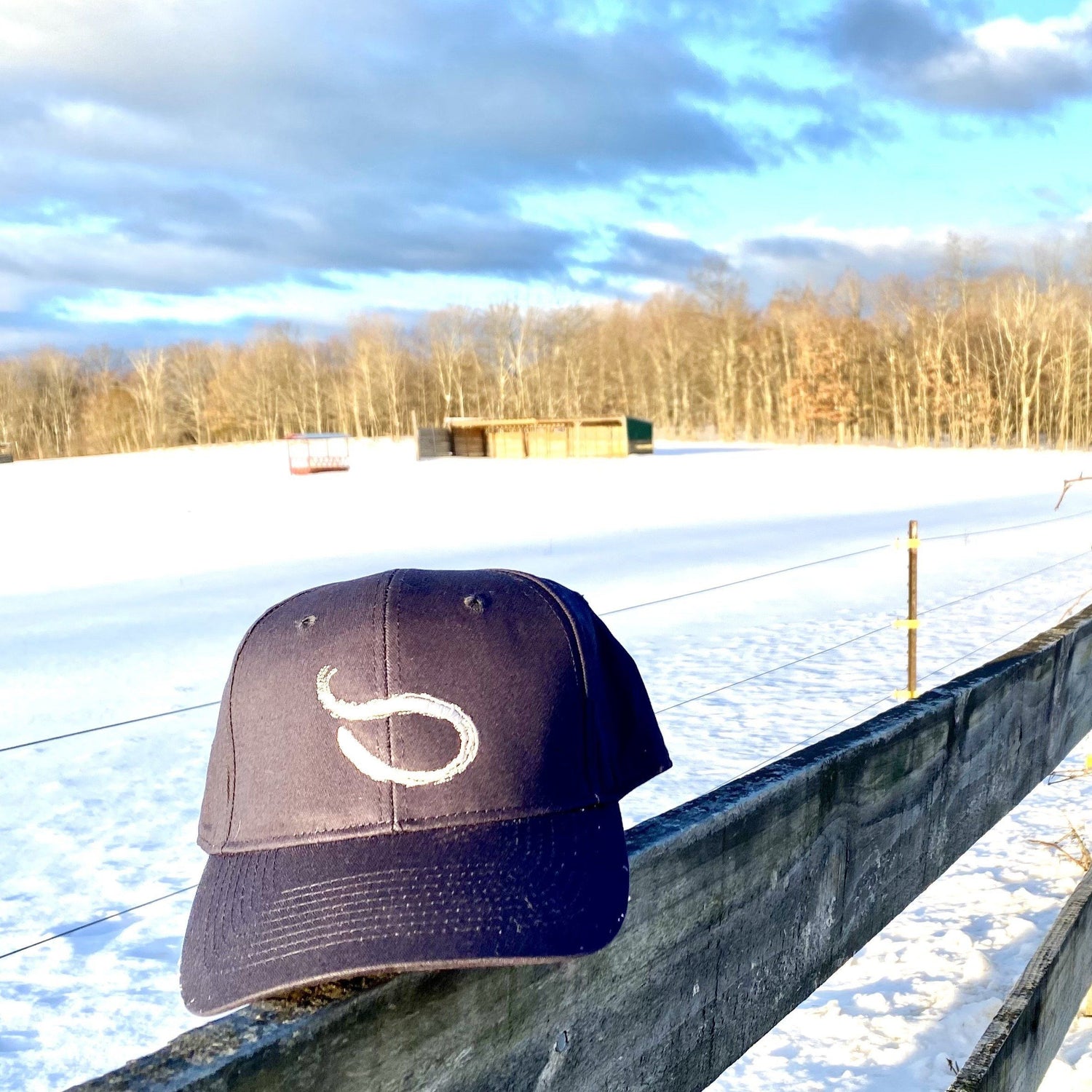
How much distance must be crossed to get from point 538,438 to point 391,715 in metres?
43.9

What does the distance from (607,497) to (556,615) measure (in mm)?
22912

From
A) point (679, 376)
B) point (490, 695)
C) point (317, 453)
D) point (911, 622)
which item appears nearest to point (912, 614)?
point (911, 622)

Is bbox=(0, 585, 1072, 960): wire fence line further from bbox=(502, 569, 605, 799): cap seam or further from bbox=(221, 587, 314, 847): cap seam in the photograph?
bbox=(221, 587, 314, 847): cap seam

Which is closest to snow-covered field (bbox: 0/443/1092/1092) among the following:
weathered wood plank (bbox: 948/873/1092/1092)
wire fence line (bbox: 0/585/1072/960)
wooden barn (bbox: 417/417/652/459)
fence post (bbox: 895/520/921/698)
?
wire fence line (bbox: 0/585/1072/960)

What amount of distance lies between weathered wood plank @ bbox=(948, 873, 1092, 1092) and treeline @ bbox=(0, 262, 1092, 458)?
193 feet

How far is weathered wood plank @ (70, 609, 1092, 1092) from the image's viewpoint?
2.48ft

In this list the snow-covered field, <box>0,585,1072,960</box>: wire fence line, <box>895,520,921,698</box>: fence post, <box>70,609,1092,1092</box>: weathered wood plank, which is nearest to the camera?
<box>70,609,1092,1092</box>: weathered wood plank

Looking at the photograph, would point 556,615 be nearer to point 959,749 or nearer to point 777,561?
point 959,749

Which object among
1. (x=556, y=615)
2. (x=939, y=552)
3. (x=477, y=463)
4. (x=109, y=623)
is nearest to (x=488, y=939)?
(x=556, y=615)

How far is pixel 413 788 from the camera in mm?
1071

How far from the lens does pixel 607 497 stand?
79.0 feet

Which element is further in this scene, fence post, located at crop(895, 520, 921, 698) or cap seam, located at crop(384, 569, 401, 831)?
fence post, located at crop(895, 520, 921, 698)

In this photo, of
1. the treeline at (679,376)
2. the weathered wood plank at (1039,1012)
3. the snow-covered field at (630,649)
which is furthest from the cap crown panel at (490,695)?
the treeline at (679,376)

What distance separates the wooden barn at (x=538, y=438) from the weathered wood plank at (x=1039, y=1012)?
129 feet
